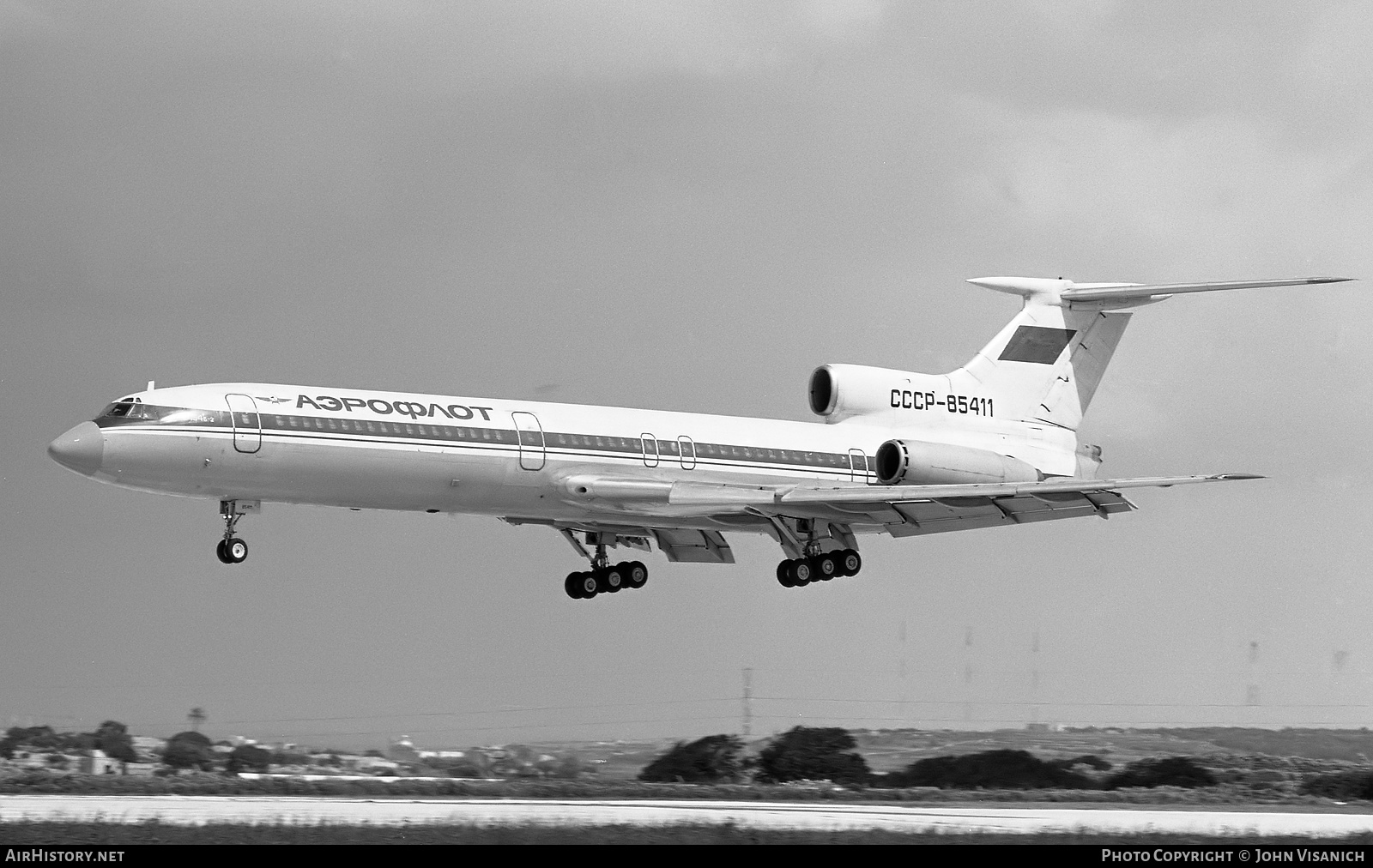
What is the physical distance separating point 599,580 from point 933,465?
7436 millimetres

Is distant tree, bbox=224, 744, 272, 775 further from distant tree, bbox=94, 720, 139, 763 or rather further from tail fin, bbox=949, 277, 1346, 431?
tail fin, bbox=949, 277, 1346, 431

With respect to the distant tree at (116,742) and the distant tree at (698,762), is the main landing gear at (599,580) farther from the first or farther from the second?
the distant tree at (116,742)

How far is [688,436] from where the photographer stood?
33500 mm

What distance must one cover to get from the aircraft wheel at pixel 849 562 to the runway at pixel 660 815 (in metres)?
10.3

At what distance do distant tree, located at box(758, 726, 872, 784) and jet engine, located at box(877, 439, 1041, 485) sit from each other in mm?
7078

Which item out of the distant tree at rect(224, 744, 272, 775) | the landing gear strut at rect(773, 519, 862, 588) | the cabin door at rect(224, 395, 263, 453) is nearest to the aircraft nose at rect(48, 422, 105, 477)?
the cabin door at rect(224, 395, 263, 453)

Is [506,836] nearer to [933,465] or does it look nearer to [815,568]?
[815,568]

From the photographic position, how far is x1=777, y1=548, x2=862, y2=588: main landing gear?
35.3 m

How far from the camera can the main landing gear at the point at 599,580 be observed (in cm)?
3619

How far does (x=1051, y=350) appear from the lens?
38.9 m

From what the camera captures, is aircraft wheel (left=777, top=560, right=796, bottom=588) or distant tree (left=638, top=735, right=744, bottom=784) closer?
distant tree (left=638, top=735, right=744, bottom=784)

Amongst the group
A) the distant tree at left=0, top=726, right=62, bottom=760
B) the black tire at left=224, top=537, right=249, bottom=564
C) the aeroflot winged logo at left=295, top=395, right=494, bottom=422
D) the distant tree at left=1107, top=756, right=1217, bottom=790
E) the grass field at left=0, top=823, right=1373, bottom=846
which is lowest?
→ the grass field at left=0, top=823, right=1373, bottom=846

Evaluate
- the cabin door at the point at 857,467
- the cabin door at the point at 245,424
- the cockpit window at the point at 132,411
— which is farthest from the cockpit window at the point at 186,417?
the cabin door at the point at 857,467

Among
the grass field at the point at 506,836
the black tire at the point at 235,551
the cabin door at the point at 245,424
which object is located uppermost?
the cabin door at the point at 245,424
